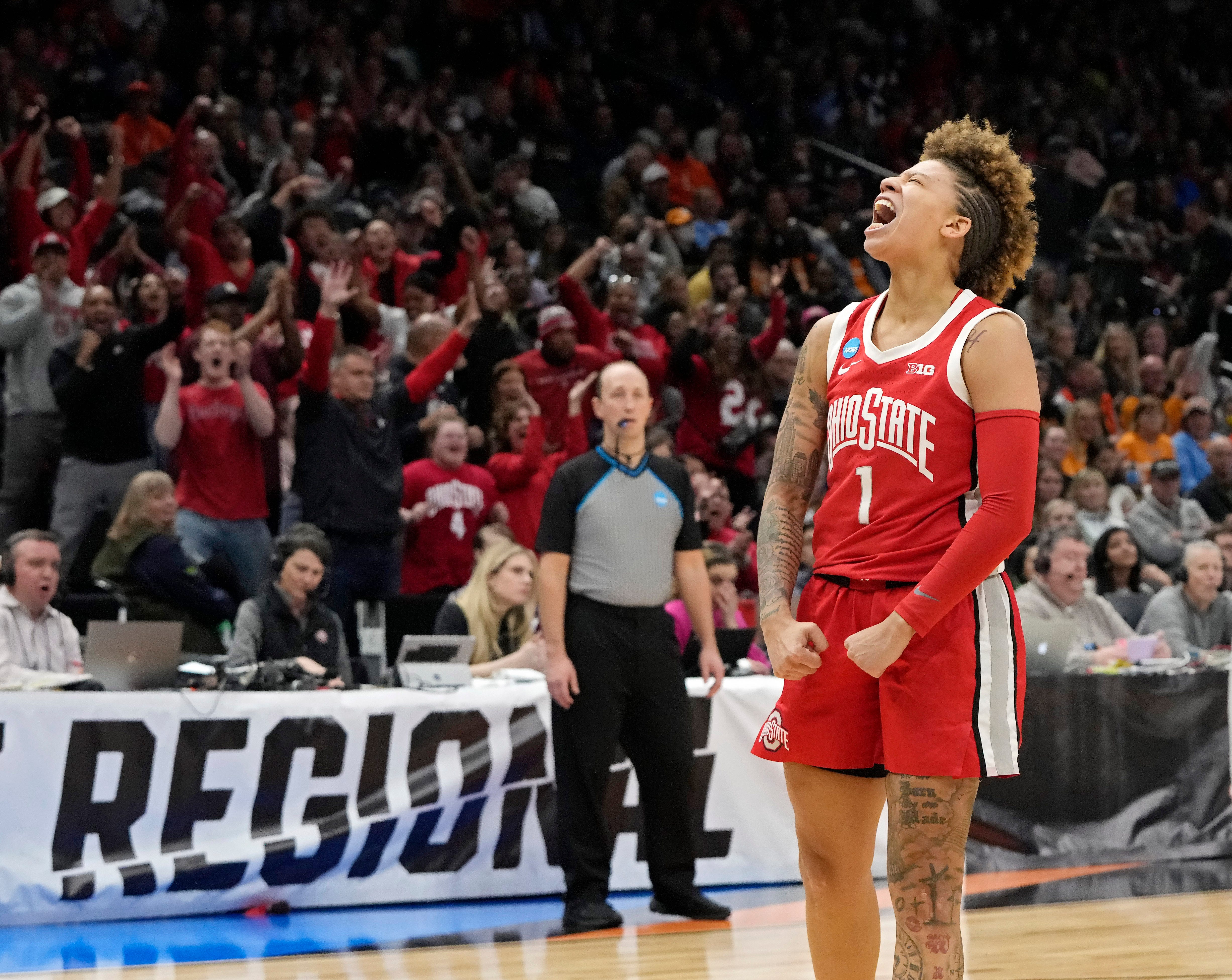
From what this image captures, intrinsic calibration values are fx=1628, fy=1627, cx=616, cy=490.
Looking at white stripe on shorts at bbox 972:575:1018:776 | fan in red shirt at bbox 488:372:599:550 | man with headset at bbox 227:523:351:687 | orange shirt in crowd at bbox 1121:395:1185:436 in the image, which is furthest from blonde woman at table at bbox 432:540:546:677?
orange shirt in crowd at bbox 1121:395:1185:436

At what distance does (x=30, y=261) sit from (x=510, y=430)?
306 cm

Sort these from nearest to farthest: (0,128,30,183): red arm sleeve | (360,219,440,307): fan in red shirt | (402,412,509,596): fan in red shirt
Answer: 1. (402,412,509,596): fan in red shirt
2. (0,128,30,183): red arm sleeve
3. (360,219,440,307): fan in red shirt

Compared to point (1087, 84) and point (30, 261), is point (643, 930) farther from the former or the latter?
point (1087, 84)

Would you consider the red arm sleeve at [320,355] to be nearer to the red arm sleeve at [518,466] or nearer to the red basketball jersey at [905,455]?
the red arm sleeve at [518,466]

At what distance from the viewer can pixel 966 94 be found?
725 inches

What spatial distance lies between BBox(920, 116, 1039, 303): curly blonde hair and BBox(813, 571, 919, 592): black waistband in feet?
1.96

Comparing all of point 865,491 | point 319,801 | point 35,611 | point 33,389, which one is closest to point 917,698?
point 865,491

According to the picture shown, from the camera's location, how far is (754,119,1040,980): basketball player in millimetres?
2865

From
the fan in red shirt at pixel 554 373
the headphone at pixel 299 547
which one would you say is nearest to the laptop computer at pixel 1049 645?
the headphone at pixel 299 547

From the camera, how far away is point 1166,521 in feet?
35.9

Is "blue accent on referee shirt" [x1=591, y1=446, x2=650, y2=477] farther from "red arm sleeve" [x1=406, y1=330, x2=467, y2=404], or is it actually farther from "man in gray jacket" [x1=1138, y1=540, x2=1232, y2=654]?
"man in gray jacket" [x1=1138, y1=540, x2=1232, y2=654]

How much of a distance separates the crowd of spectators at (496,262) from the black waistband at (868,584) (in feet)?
15.0

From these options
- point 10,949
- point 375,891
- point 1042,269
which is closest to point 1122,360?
point 1042,269

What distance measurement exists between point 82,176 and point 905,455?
9323mm
